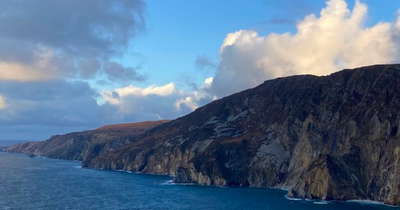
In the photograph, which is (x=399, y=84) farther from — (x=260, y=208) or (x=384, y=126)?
(x=260, y=208)

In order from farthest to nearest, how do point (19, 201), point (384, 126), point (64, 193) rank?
point (64, 193)
point (384, 126)
point (19, 201)

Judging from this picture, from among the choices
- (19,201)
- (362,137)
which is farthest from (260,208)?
(19,201)

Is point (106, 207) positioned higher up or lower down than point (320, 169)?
lower down

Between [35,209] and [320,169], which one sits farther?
[320,169]

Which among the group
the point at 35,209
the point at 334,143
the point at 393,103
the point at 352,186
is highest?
the point at 393,103

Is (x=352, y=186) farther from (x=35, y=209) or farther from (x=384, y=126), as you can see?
(x=35, y=209)

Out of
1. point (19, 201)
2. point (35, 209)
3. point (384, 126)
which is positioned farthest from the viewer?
point (384, 126)

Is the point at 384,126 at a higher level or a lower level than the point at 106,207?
higher

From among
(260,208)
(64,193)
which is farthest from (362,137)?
(64,193)

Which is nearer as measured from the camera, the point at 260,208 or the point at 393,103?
the point at 260,208
